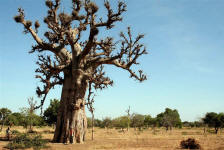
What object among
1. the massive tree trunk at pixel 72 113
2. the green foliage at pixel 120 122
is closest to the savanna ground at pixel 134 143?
the massive tree trunk at pixel 72 113

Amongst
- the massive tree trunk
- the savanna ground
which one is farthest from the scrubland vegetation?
the massive tree trunk

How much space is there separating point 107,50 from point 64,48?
265cm

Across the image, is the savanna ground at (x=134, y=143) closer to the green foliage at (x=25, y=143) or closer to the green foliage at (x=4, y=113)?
the green foliage at (x=25, y=143)

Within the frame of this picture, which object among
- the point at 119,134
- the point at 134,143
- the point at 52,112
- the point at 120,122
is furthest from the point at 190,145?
the point at 120,122

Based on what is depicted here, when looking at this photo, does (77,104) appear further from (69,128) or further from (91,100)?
(91,100)

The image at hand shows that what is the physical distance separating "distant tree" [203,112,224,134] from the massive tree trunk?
28402 millimetres

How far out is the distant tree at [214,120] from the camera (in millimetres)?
36372

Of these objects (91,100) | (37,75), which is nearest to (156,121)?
(91,100)

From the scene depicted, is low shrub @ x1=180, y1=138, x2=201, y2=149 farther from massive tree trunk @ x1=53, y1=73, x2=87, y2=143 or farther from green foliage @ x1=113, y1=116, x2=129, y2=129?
green foliage @ x1=113, y1=116, x2=129, y2=129

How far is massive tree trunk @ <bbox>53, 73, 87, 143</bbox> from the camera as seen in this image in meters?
12.5

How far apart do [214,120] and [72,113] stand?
A: 30468mm

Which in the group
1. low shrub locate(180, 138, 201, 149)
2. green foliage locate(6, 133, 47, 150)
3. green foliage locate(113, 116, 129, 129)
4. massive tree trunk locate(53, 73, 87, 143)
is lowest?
green foliage locate(113, 116, 129, 129)

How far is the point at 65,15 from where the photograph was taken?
1184 centimetres

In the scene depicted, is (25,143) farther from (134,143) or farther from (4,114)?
(4,114)
